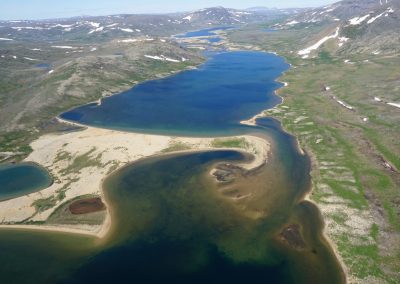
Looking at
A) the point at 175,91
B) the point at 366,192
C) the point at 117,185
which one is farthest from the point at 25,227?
the point at 175,91

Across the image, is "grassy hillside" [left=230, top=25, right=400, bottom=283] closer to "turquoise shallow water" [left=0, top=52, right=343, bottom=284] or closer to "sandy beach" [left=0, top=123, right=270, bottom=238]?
"turquoise shallow water" [left=0, top=52, right=343, bottom=284]

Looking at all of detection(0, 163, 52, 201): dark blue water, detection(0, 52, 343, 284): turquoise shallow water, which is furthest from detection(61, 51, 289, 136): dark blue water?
detection(0, 163, 52, 201): dark blue water

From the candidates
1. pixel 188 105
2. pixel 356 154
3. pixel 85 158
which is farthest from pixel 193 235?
pixel 188 105

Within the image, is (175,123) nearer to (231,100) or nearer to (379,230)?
(231,100)

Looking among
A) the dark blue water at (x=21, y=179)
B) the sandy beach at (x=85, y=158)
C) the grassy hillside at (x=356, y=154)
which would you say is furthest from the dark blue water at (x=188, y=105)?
the dark blue water at (x=21, y=179)

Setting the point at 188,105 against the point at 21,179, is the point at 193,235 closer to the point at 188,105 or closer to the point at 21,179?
the point at 21,179

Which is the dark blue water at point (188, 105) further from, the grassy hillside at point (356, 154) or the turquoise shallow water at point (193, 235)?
the turquoise shallow water at point (193, 235)
